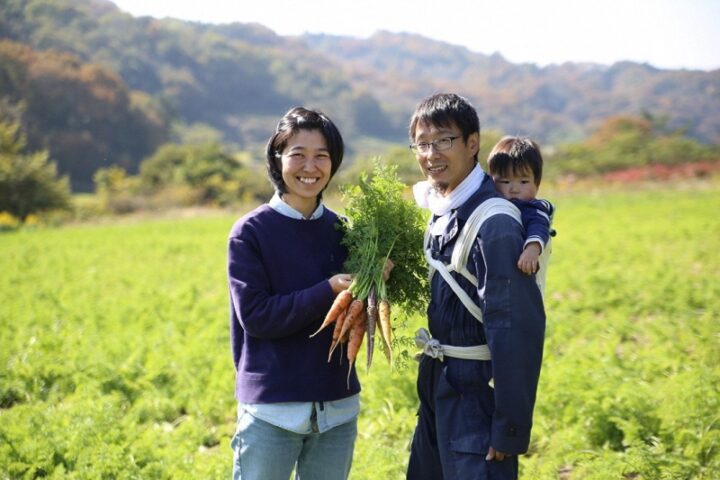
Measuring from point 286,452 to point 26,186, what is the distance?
3175 cm

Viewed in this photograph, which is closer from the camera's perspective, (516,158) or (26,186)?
(516,158)

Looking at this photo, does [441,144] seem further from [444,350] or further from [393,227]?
[444,350]

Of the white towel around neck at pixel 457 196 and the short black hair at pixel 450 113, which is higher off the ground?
the short black hair at pixel 450 113

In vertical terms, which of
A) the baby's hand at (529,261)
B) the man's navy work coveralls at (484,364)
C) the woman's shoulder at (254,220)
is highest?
the woman's shoulder at (254,220)

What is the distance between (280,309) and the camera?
7.90 feet

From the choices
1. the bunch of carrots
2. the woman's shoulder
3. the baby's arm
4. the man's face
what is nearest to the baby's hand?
the baby's arm

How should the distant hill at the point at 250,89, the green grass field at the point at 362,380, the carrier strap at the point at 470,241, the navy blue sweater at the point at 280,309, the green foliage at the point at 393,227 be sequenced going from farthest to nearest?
1. the distant hill at the point at 250,89
2. the green grass field at the point at 362,380
3. the green foliage at the point at 393,227
4. the navy blue sweater at the point at 280,309
5. the carrier strap at the point at 470,241

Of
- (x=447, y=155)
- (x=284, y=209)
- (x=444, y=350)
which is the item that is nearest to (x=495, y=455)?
(x=444, y=350)

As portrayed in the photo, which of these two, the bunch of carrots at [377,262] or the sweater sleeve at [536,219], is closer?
the sweater sleeve at [536,219]

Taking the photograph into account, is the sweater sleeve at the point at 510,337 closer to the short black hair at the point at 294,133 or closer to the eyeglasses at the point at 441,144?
the eyeglasses at the point at 441,144

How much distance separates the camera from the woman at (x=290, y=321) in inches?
96.6

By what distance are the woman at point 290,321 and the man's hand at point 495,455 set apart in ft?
2.09

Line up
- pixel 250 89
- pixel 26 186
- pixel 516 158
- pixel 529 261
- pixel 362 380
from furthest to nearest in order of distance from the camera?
pixel 250 89 → pixel 26 186 → pixel 362 380 → pixel 516 158 → pixel 529 261


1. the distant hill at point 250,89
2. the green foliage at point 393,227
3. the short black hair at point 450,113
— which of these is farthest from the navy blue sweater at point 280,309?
the distant hill at point 250,89
